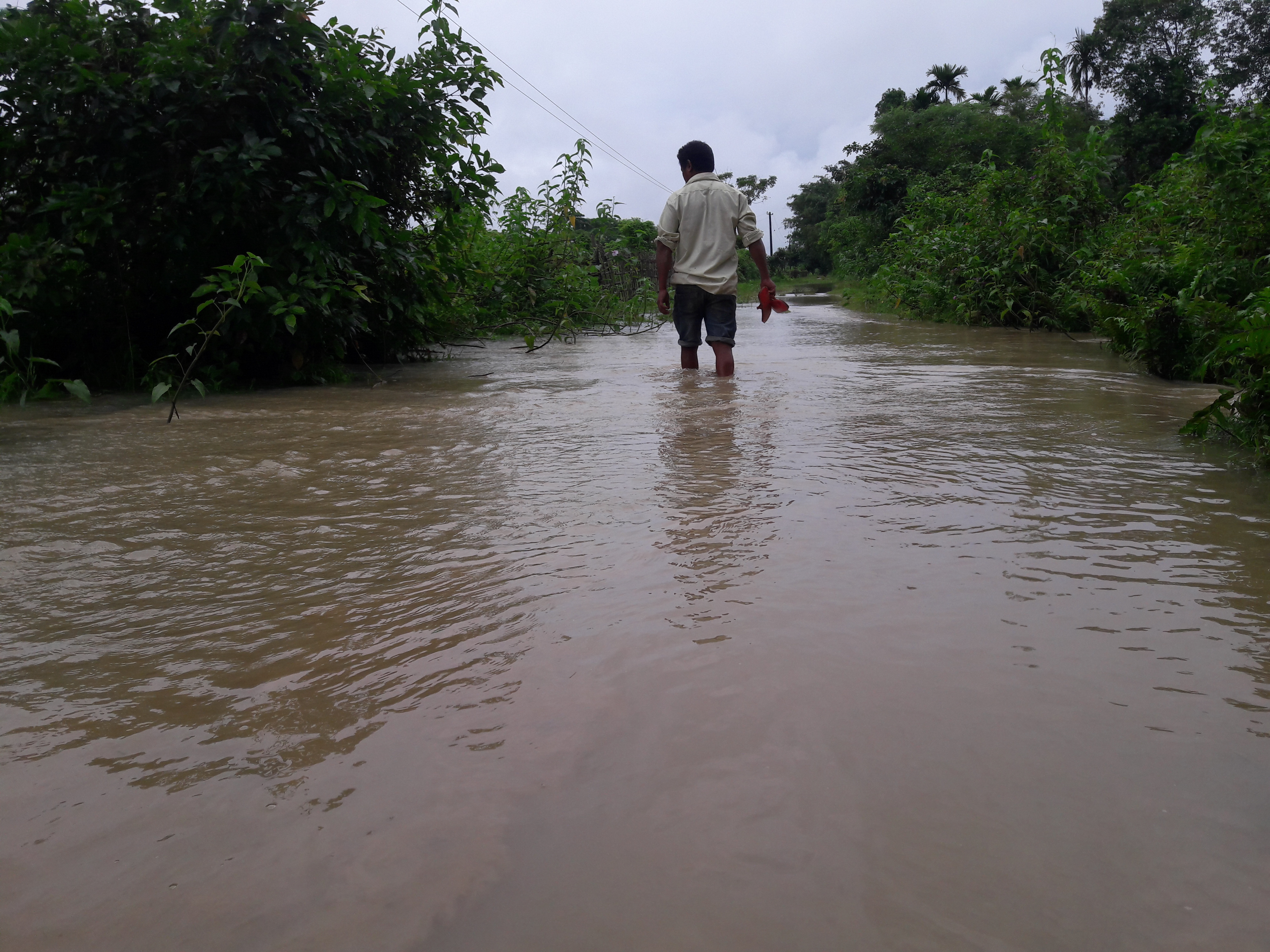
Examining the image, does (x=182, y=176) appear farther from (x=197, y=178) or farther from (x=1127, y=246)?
(x=1127, y=246)

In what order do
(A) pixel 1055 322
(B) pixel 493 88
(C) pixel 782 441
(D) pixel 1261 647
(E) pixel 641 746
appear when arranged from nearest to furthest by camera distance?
(E) pixel 641 746, (D) pixel 1261 647, (C) pixel 782 441, (B) pixel 493 88, (A) pixel 1055 322

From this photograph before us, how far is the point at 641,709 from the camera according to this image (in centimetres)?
170

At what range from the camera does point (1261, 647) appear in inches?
74.9

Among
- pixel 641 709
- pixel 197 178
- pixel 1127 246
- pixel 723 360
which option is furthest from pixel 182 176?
pixel 1127 246

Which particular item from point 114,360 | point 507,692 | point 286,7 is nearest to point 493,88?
point 286,7

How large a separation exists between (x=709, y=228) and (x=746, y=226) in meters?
0.27

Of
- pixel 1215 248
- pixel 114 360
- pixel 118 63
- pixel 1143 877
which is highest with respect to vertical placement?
pixel 118 63

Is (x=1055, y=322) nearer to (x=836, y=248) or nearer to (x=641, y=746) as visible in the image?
(x=641, y=746)

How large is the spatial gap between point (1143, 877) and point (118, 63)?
7.48 meters

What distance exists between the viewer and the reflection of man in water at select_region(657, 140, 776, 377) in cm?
668

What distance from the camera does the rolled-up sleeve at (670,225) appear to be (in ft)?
22.2

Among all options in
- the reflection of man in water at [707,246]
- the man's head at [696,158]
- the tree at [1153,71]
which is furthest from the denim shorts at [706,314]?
the tree at [1153,71]

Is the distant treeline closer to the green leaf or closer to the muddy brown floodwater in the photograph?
the muddy brown floodwater

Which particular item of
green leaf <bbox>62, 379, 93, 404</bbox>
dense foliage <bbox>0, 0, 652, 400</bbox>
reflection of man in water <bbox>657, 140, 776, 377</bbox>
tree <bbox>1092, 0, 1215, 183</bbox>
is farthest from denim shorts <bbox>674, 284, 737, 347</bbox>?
tree <bbox>1092, 0, 1215, 183</bbox>
